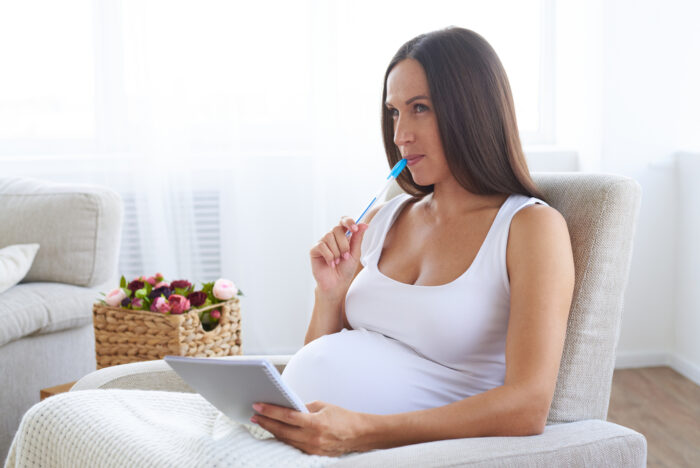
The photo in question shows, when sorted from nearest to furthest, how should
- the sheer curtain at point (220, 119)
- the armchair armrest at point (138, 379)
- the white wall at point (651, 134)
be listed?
1. the armchair armrest at point (138, 379)
2. the white wall at point (651, 134)
3. the sheer curtain at point (220, 119)

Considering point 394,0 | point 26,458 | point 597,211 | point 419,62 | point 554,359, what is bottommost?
point 26,458

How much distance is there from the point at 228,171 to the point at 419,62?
6.18 ft

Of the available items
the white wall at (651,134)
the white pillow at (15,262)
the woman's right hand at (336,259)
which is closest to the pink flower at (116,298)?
the white pillow at (15,262)

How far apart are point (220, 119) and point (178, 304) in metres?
1.36

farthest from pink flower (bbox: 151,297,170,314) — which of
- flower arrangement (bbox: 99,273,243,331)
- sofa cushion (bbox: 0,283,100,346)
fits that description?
sofa cushion (bbox: 0,283,100,346)

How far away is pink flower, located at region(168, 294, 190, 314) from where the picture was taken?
1858 mm

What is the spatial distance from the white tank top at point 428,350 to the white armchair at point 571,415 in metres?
0.10

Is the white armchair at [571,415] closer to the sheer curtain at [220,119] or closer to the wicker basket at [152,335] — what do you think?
Answer: the wicker basket at [152,335]

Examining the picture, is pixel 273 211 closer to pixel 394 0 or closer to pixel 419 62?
pixel 394 0

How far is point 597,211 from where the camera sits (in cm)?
119

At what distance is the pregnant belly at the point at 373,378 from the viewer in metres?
1.18

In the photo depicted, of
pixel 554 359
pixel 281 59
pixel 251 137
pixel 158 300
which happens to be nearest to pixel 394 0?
pixel 281 59

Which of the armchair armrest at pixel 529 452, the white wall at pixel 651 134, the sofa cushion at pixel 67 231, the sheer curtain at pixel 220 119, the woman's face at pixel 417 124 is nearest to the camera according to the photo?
the armchair armrest at pixel 529 452

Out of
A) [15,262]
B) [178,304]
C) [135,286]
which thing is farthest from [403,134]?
[15,262]
